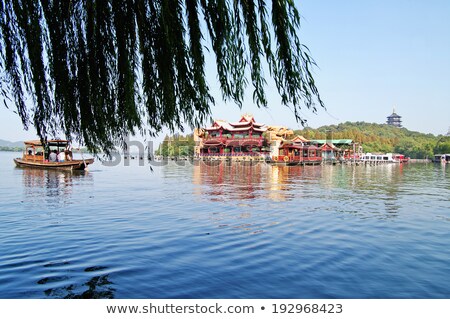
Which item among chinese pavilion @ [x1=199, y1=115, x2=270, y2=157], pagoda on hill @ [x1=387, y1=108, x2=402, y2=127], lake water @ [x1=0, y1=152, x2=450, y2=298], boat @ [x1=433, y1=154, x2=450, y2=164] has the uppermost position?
pagoda on hill @ [x1=387, y1=108, x2=402, y2=127]

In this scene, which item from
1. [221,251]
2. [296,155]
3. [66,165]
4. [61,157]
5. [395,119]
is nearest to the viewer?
[221,251]

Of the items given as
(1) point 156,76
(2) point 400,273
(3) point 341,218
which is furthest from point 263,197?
(1) point 156,76

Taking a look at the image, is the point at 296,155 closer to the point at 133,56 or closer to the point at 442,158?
the point at 442,158

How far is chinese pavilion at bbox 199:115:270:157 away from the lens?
6112 centimetres

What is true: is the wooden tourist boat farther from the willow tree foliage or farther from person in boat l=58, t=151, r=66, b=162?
the willow tree foliage

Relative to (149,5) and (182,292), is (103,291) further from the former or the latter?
(149,5)

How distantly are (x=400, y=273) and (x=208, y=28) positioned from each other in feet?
17.5

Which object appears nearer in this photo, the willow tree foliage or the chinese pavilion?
the willow tree foliage

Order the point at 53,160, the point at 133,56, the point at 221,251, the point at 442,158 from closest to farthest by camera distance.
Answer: the point at 133,56 → the point at 221,251 → the point at 53,160 → the point at 442,158

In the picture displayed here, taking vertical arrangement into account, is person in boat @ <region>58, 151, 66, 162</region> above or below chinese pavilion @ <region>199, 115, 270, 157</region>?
below

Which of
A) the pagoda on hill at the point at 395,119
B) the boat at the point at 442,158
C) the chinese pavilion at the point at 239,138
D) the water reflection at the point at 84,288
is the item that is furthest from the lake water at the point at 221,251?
the pagoda on hill at the point at 395,119

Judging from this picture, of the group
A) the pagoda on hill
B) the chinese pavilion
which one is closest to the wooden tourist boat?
the chinese pavilion

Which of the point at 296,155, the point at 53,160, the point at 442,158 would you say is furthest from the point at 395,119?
the point at 53,160

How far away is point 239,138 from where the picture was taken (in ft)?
206
